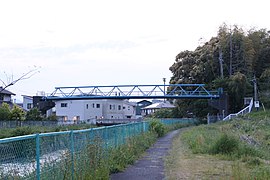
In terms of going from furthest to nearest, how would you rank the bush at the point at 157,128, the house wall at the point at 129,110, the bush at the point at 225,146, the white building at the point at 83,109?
the house wall at the point at 129,110, the white building at the point at 83,109, the bush at the point at 157,128, the bush at the point at 225,146

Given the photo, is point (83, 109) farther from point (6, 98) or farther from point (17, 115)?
point (17, 115)

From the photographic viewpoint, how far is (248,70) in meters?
60.7

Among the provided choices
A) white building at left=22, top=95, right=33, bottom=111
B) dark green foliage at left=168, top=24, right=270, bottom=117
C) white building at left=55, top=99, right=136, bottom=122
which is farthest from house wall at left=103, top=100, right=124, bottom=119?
dark green foliage at left=168, top=24, right=270, bottom=117

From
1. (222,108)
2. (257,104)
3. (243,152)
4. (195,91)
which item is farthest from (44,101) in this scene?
(243,152)

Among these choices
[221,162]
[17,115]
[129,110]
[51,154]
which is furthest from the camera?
[129,110]

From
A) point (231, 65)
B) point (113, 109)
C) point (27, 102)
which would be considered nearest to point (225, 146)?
point (231, 65)

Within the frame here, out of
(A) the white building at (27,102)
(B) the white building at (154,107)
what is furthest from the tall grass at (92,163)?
(B) the white building at (154,107)

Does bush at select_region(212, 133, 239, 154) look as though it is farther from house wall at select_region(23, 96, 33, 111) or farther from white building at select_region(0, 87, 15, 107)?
Result: house wall at select_region(23, 96, 33, 111)

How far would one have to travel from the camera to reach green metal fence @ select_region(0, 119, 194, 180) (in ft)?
19.4

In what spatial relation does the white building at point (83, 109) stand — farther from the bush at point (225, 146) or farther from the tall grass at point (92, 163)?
the tall grass at point (92, 163)

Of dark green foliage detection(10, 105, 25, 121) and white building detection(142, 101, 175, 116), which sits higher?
white building detection(142, 101, 175, 116)

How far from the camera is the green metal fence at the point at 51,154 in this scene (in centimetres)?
591

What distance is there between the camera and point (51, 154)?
766cm

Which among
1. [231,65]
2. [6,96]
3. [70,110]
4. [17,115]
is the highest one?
[231,65]
